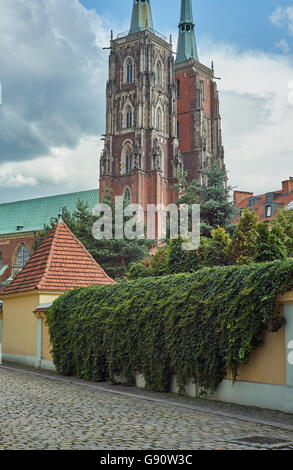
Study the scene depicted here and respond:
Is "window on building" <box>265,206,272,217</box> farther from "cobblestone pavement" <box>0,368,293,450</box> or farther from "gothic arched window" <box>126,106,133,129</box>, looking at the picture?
"cobblestone pavement" <box>0,368,293,450</box>

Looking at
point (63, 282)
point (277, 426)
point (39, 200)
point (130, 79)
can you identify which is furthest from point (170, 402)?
point (39, 200)

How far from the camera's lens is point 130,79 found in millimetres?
77312

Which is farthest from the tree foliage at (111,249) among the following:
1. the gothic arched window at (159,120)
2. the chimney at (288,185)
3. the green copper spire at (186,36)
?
the green copper spire at (186,36)

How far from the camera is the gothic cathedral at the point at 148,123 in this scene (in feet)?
235

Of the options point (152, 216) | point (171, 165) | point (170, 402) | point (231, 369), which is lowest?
point (170, 402)

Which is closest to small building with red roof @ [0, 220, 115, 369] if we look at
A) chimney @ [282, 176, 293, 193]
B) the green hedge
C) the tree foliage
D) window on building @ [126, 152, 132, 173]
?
the green hedge

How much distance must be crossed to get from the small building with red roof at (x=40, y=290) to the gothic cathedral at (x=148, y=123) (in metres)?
48.5

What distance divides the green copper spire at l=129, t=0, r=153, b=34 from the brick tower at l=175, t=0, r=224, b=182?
890cm

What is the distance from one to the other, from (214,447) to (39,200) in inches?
3192

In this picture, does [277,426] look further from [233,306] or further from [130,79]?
[130,79]

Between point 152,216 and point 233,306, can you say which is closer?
point 233,306

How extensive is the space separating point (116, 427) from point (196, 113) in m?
78.2

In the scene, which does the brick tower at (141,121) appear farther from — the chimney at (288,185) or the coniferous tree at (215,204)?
the coniferous tree at (215,204)

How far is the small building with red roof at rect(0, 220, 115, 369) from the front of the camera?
19.1 metres
